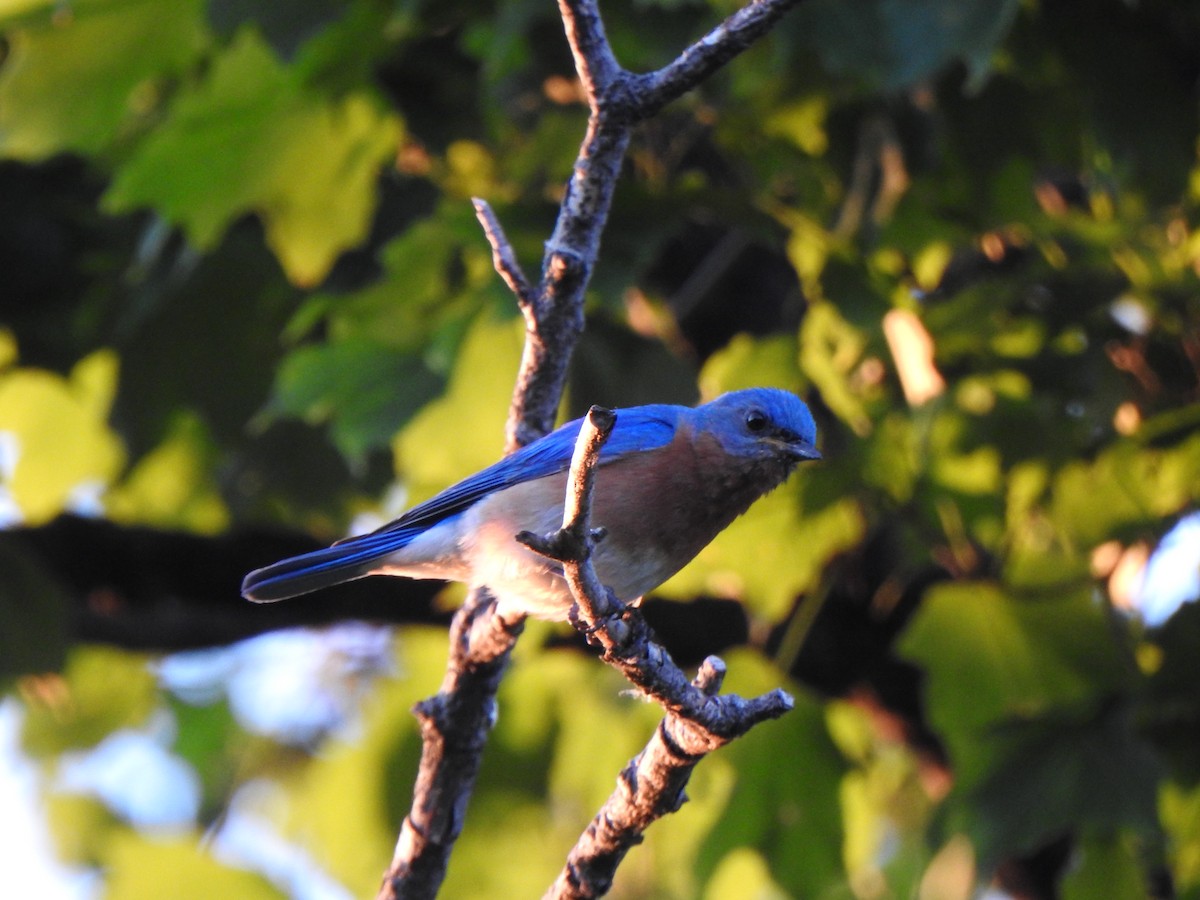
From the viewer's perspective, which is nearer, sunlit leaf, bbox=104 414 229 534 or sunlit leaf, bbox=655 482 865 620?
sunlit leaf, bbox=655 482 865 620

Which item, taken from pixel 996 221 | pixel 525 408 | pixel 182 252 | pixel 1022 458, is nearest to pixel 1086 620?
pixel 1022 458

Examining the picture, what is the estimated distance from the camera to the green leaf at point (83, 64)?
180 inches

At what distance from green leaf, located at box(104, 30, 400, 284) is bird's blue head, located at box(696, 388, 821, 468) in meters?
1.68

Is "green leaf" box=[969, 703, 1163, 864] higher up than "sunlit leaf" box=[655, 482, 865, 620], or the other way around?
"sunlit leaf" box=[655, 482, 865, 620]

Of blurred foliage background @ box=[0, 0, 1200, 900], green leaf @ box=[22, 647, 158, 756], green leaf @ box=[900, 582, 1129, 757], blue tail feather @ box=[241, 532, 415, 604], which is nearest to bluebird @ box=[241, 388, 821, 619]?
blue tail feather @ box=[241, 532, 415, 604]

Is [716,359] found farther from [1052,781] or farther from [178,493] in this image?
[178,493]

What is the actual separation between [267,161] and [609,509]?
202cm

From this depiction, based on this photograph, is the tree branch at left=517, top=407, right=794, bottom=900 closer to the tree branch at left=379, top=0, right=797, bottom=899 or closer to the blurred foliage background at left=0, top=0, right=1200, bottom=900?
the tree branch at left=379, top=0, right=797, bottom=899

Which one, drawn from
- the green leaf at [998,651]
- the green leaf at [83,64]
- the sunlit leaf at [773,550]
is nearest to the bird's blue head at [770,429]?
the sunlit leaf at [773,550]

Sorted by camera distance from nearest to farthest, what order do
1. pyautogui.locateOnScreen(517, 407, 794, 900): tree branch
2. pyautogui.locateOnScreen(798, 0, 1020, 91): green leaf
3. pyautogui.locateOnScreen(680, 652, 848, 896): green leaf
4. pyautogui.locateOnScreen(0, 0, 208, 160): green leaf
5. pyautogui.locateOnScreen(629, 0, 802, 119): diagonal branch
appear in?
pyautogui.locateOnScreen(517, 407, 794, 900): tree branch → pyautogui.locateOnScreen(629, 0, 802, 119): diagonal branch → pyautogui.locateOnScreen(798, 0, 1020, 91): green leaf → pyautogui.locateOnScreen(0, 0, 208, 160): green leaf → pyautogui.locateOnScreen(680, 652, 848, 896): green leaf

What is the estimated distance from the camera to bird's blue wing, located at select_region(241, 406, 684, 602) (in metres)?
3.58

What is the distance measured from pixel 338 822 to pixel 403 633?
1243 mm

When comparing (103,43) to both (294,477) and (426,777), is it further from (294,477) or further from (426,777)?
(426,777)

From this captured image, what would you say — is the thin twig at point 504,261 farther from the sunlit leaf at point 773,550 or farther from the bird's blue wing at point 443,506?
the sunlit leaf at point 773,550
